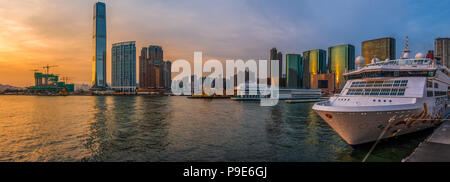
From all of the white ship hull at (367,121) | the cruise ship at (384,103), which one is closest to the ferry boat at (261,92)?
the cruise ship at (384,103)

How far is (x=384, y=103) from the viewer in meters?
18.0

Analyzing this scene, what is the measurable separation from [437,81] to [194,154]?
28.1 metres

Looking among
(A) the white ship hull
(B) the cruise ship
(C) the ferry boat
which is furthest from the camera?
(C) the ferry boat

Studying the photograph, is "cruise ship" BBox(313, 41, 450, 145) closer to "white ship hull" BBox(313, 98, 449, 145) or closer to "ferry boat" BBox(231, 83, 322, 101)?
"white ship hull" BBox(313, 98, 449, 145)

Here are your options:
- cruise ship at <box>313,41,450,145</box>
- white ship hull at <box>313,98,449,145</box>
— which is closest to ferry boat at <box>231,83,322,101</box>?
cruise ship at <box>313,41,450,145</box>

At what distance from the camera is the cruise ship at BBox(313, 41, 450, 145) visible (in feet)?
48.1

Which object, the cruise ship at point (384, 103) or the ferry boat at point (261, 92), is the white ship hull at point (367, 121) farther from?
the ferry boat at point (261, 92)

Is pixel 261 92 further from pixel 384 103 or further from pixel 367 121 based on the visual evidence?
pixel 367 121

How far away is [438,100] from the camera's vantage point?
23.0m
